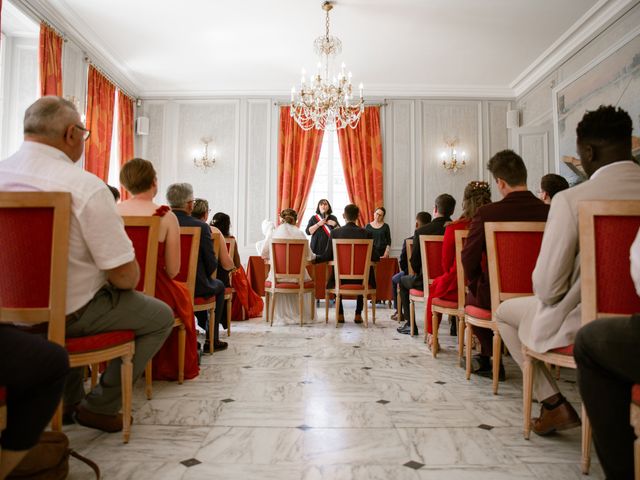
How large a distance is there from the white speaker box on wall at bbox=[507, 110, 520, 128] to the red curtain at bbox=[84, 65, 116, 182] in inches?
260

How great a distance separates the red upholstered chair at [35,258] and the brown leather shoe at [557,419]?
189 cm

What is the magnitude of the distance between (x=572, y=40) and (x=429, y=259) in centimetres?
432

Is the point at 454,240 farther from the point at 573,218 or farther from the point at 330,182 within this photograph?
the point at 330,182

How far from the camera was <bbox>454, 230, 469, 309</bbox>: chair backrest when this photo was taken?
3.02 meters

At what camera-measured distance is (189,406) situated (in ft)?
7.73

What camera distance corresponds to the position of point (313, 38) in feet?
20.6

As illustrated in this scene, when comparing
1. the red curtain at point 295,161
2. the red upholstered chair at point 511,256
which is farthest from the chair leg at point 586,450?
the red curtain at point 295,161

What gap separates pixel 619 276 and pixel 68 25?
6551 millimetres

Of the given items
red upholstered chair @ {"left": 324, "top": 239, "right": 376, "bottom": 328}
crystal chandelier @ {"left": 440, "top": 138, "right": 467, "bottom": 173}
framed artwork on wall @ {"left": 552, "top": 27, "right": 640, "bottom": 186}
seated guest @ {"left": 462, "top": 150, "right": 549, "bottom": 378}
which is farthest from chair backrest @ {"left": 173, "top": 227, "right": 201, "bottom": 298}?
crystal chandelier @ {"left": 440, "top": 138, "right": 467, "bottom": 173}

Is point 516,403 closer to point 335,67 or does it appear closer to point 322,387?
point 322,387

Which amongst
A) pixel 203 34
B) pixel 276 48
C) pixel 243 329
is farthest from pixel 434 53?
pixel 243 329

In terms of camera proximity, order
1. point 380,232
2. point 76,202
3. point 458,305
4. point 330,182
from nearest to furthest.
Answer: point 76,202
point 458,305
point 380,232
point 330,182

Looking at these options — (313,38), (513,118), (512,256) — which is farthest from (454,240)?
(513,118)

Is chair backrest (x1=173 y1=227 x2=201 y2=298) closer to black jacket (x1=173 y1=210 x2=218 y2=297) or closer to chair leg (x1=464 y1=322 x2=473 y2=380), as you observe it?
black jacket (x1=173 y1=210 x2=218 y2=297)
